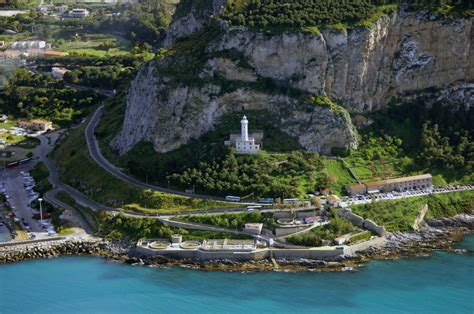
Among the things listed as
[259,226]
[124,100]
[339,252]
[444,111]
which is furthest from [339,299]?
[124,100]

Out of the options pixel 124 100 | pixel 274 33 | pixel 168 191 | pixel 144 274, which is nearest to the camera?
pixel 144 274

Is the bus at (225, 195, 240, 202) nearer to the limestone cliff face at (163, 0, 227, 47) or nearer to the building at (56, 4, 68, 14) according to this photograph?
the limestone cliff face at (163, 0, 227, 47)

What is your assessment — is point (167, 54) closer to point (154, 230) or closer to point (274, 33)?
point (274, 33)

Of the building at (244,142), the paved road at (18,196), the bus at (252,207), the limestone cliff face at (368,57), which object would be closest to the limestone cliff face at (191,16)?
the limestone cliff face at (368,57)

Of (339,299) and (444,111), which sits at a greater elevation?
(444,111)

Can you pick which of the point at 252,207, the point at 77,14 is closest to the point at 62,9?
the point at 77,14

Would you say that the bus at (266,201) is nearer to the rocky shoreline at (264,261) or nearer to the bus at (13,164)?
the rocky shoreline at (264,261)

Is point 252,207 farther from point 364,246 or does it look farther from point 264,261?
point 364,246
